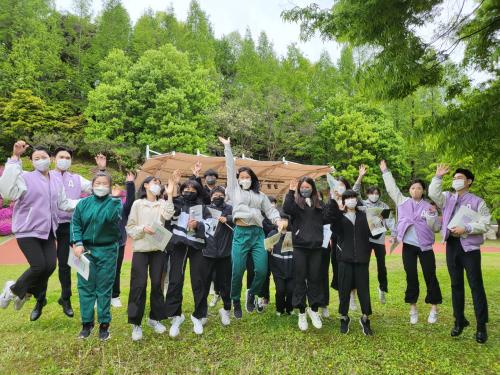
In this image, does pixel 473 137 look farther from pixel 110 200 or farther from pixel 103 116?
pixel 103 116

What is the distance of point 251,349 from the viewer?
13.9 feet

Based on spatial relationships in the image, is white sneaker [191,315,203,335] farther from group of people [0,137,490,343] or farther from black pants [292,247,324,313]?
black pants [292,247,324,313]

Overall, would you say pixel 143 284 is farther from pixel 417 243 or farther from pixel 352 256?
pixel 417 243

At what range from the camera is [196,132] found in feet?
88.7

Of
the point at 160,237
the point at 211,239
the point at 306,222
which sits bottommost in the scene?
the point at 211,239

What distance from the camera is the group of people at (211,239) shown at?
14.3 feet

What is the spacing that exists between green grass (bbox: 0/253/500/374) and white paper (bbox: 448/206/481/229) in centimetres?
152

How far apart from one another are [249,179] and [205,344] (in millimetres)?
2313

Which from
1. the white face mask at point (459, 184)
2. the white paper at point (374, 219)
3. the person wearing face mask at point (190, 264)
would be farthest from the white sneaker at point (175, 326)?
the white face mask at point (459, 184)

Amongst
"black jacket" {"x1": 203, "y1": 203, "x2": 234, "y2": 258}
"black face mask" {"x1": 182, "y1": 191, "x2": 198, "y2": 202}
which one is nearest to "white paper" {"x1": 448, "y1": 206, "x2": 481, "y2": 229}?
"black jacket" {"x1": 203, "y1": 203, "x2": 234, "y2": 258}

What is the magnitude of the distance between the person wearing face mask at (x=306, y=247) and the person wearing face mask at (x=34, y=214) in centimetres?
309

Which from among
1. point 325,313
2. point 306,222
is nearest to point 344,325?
point 325,313

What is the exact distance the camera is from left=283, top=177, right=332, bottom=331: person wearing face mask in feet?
16.1

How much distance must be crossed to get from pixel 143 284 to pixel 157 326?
2.27 feet
